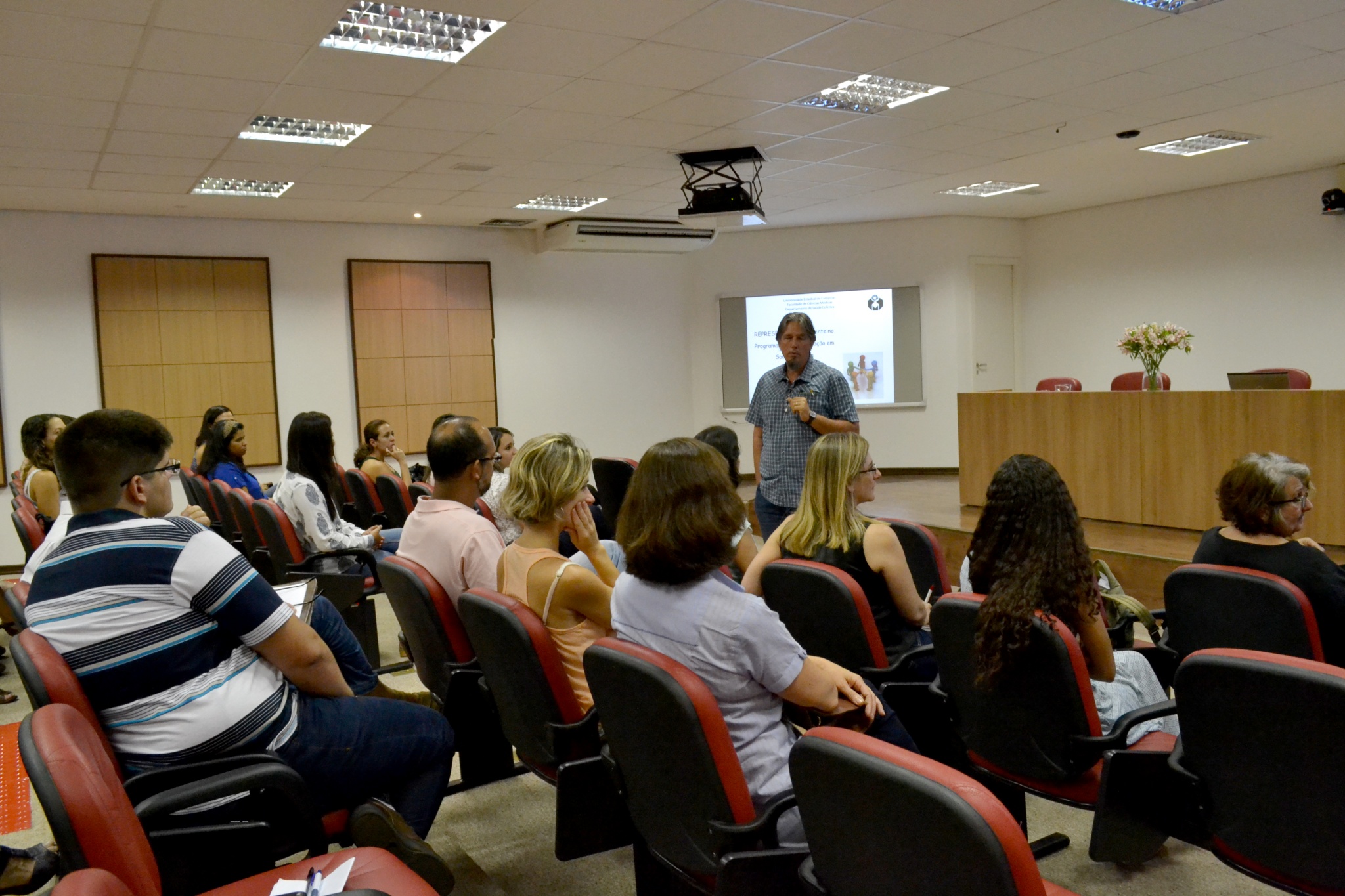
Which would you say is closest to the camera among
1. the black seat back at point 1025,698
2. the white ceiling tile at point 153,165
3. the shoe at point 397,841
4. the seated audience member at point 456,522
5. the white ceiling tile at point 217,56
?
the shoe at point 397,841

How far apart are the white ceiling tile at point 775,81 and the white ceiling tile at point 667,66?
9cm

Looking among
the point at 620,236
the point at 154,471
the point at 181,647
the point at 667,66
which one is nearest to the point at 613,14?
the point at 667,66

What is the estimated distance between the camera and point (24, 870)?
218 centimetres

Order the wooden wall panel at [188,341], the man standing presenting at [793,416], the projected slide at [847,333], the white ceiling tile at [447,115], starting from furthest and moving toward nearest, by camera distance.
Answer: the projected slide at [847,333] < the wooden wall panel at [188,341] < the white ceiling tile at [447,115] < the man standing presenting at [793,416]

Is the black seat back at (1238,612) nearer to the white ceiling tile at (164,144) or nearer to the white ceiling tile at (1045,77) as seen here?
the white ceiling tile at (1045,77)

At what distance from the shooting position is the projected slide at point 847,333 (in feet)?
35.9

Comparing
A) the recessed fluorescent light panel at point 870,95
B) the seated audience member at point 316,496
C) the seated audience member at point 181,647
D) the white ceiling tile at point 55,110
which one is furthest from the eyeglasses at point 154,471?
the recessed fluorescent light panel at point 870,95

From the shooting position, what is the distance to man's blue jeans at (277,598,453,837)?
199cm

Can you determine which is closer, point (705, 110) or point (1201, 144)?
point (705, 110)

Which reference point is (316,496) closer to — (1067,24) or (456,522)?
(456,522)

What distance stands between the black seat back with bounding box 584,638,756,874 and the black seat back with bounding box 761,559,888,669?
894 millimetres

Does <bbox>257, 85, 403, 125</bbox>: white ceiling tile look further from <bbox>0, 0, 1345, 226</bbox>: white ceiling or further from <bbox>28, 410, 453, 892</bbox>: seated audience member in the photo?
<bbox>28, 410, 453, 892</bbox>: seated audience member

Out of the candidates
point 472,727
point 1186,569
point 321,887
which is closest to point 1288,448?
point 1186,569

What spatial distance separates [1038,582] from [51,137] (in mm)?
6135
